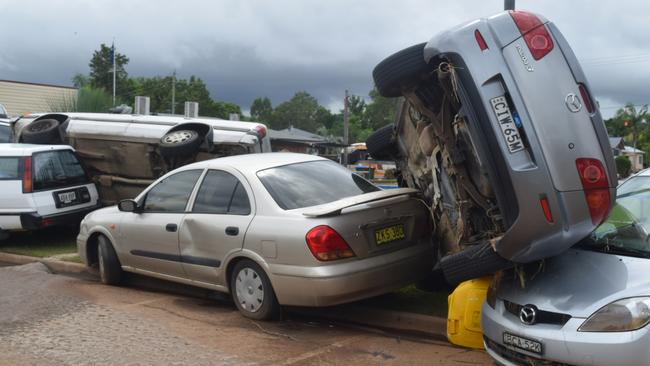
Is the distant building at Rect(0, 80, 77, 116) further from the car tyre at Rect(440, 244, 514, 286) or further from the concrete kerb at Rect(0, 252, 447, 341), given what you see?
the car tyre at Rect(440, 244, 514, 286)

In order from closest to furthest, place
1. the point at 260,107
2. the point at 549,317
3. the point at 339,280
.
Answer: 1. the point at 549,317
2. the point at 339,280
3. the point at 260,107

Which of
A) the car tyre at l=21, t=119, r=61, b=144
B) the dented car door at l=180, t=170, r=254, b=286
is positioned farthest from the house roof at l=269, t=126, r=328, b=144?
the dented car door at l=180, t=170, r=254, b=286

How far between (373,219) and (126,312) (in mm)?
2566

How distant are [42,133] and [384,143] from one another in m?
6.61

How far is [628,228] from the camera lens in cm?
441

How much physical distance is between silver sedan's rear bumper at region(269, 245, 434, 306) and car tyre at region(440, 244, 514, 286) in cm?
87

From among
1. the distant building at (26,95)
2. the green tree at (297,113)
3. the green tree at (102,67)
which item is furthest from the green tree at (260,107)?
the distant building at (26,95)

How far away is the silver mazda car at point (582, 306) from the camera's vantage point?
343 centimetres

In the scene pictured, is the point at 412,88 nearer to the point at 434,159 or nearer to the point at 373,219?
the point at 434,159

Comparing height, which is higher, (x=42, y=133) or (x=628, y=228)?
(x=42, y=133)

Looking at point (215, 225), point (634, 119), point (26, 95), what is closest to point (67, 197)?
point (215, 225)

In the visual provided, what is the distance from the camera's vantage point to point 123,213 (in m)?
7.16

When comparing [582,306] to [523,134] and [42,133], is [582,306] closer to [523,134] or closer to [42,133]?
[523,134]

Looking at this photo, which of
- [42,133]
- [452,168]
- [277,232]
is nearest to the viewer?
[452,168]
